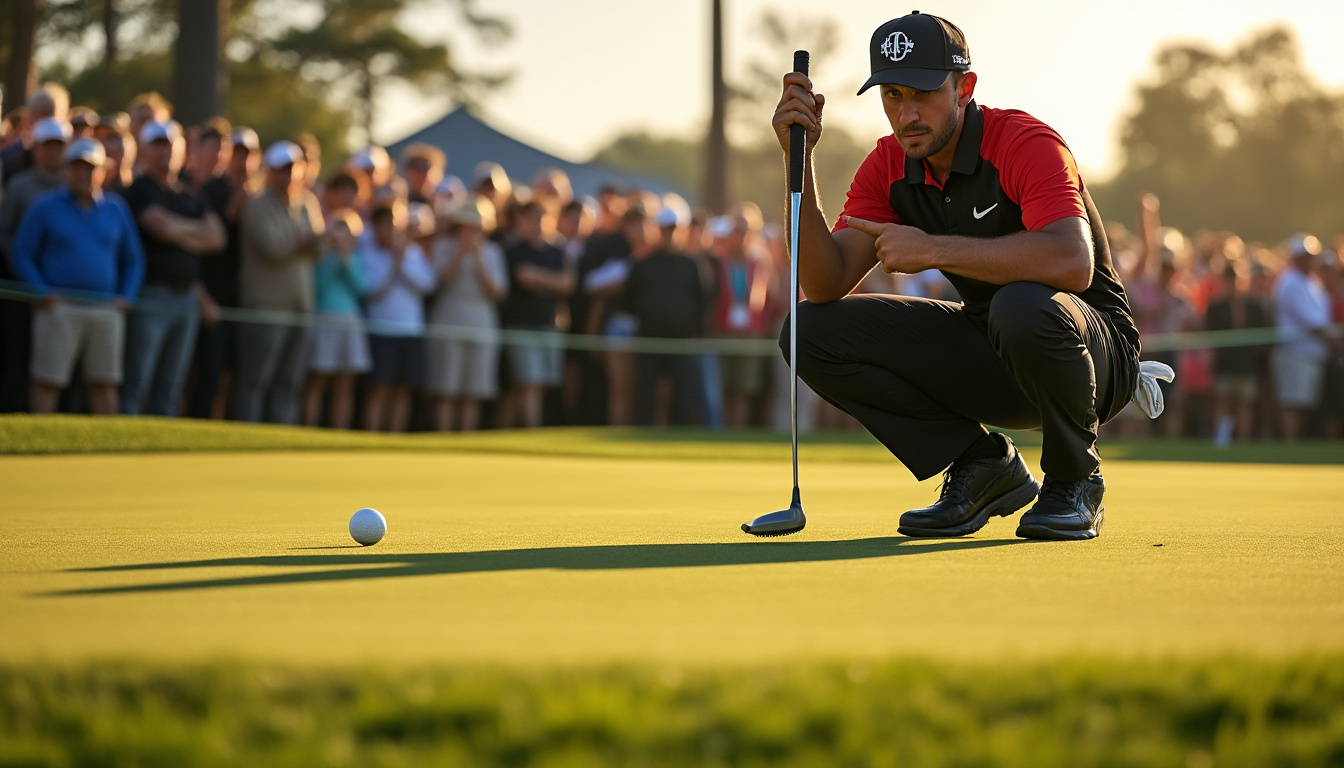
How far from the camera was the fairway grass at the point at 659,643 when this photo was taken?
2.01 m

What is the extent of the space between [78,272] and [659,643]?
8.84 metres

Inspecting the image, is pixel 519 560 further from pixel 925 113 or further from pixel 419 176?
pixel 419 176

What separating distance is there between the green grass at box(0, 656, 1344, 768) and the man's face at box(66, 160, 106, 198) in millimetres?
8497

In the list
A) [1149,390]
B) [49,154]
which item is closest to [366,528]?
[1149,390]

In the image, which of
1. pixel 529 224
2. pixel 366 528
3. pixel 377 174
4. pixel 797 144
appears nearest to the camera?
pixel 366 528

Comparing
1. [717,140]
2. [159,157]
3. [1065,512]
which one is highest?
[717,140]

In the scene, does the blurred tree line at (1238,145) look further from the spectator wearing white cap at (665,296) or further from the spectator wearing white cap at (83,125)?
the spectator wearing white cap at (83,125)

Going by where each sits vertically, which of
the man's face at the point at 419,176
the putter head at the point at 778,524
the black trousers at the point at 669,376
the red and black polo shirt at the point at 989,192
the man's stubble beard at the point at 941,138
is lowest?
the putter head at the point at 778,524

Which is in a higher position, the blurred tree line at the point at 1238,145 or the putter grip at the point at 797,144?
the blurred tree line at the point at 1238,145

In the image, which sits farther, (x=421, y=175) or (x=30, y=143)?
(x=421, y=175)

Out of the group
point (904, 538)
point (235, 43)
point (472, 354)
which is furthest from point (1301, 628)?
point (235, 43)

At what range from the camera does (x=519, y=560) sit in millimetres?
3768

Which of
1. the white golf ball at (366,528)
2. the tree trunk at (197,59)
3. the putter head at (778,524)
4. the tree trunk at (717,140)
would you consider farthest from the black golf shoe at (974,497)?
the tree trunk at (717,140)

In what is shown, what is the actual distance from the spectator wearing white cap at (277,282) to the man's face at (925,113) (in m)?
7.34
